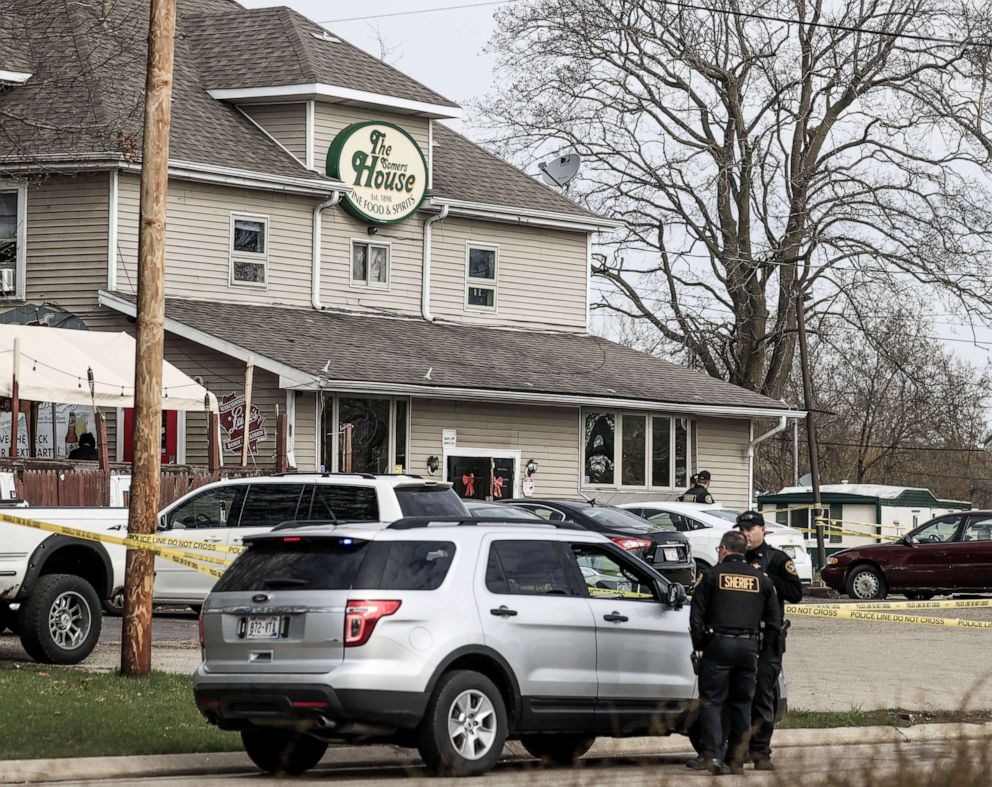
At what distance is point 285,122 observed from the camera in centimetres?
3325

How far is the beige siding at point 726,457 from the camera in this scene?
3647 centimetres

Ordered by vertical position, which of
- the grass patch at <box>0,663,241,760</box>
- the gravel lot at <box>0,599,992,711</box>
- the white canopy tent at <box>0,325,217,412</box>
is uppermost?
the white canopy tent at <box>0,325,217,412</box>

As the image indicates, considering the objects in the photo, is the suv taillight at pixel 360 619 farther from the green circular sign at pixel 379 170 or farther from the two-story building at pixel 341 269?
the green circular sign at pixel 379 170

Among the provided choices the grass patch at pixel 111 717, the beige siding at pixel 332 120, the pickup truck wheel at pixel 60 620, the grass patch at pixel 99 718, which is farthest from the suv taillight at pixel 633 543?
the beige siding at pixel 332 120

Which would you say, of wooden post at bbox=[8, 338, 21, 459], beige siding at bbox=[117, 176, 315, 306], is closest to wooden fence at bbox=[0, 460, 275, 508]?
wooden post at bbox=[8, 338, 21, 459]

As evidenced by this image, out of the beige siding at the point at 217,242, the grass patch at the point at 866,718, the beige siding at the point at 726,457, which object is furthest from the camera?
the beige siding at the point at 726,457

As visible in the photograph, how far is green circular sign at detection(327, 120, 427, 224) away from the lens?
3288 cm

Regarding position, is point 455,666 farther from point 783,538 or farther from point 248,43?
point 248,43

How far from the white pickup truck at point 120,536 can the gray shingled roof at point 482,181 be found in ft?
49.6

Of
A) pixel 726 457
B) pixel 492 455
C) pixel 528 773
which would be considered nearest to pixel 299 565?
pixel 528 773

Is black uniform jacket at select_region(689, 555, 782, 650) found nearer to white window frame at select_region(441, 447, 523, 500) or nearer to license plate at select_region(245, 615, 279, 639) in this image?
license plate at select_region(245, 615, 279, 639)

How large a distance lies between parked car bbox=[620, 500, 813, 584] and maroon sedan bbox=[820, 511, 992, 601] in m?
1.45

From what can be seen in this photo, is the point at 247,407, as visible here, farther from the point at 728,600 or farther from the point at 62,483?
the point at 728,600

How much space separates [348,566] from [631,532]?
1366 centimetres
